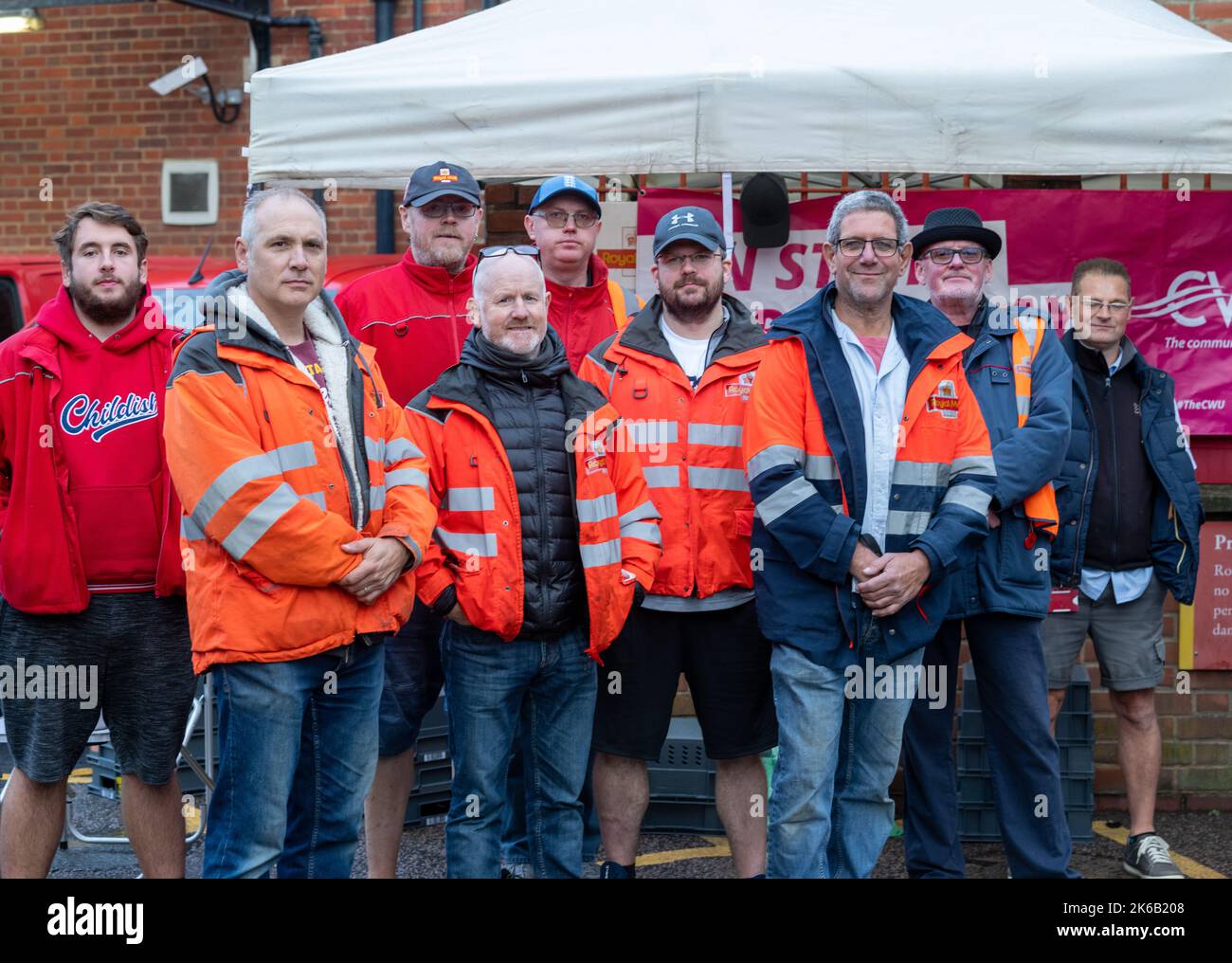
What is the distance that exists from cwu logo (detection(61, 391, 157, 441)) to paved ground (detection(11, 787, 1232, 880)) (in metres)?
1.95

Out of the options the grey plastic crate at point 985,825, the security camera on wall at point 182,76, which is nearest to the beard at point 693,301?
the grey plastic crate at point 985,825

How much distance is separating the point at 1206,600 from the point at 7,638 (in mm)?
4832

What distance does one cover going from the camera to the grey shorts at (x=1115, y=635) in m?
5.35

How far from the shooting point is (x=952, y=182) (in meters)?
6.46

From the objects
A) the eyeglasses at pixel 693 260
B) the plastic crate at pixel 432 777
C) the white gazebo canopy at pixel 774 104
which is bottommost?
the plastic crate at pixel 432 777

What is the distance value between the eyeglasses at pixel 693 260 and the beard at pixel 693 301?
5cm

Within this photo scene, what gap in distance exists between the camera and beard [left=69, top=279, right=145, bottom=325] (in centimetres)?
420

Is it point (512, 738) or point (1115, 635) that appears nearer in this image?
point (512, 738)

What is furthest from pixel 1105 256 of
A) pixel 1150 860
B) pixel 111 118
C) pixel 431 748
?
pixel 111 118

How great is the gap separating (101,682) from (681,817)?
8.16ft

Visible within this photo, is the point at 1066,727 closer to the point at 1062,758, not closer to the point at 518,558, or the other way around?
the point at 1062,758

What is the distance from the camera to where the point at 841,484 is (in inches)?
163

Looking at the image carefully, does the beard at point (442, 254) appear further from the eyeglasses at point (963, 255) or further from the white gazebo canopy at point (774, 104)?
the eyeglasses at point (963, 255)

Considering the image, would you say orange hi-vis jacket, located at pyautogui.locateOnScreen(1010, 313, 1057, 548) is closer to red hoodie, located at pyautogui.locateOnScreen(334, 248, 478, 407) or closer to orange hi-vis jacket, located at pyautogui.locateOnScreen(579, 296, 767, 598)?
orange hi-vis jacket, located at pyautogui.locateOnScreen(579, 296, 767, 598)
